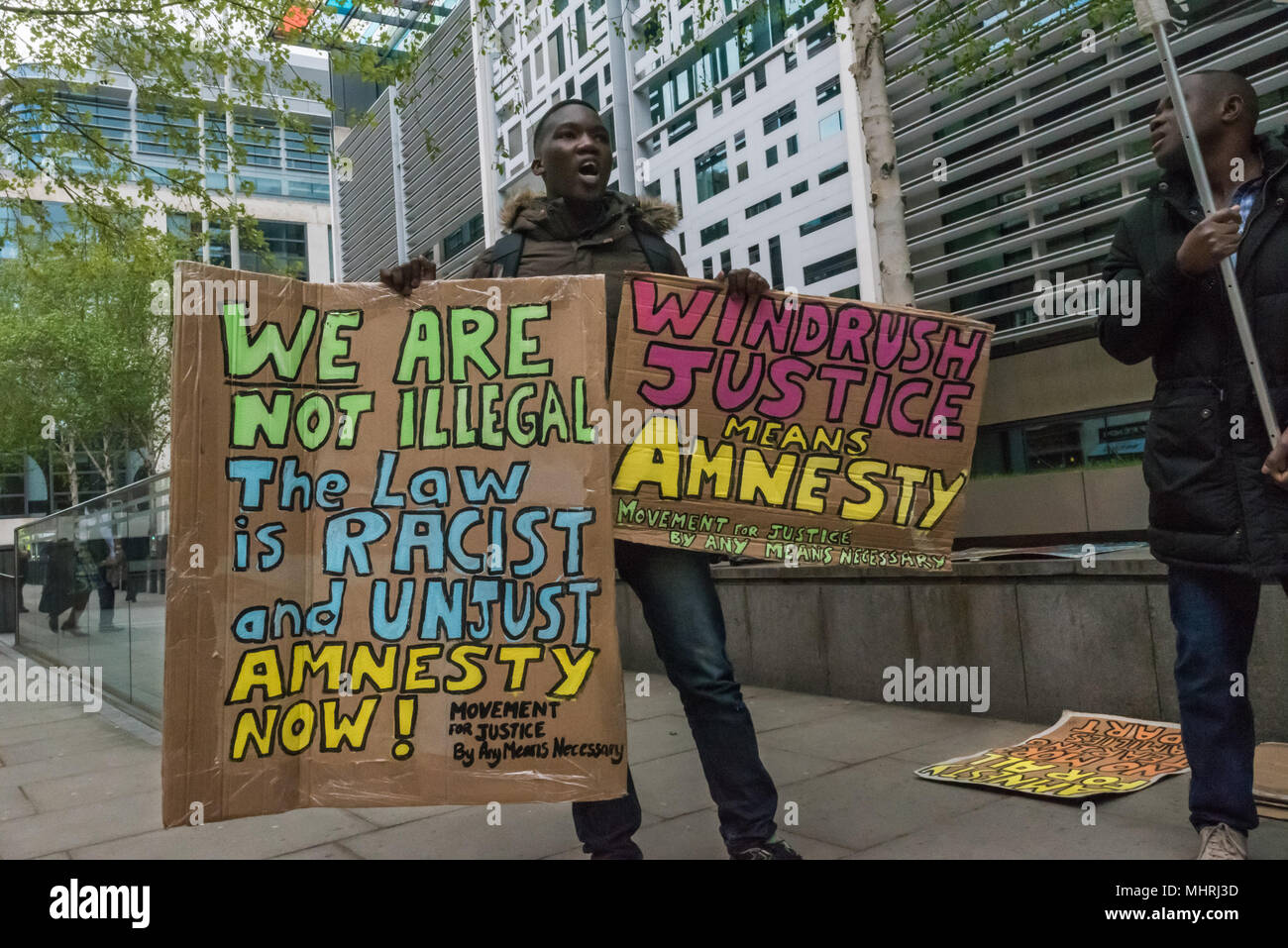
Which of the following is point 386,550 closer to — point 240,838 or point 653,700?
point 240,838

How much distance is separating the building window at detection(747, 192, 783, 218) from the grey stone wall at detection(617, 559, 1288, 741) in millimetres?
15238

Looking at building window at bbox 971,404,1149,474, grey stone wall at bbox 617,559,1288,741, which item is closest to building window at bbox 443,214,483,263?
building window at bbox 971,404,1149,474

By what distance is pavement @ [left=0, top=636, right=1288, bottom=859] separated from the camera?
3334mm

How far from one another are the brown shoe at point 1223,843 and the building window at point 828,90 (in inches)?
720

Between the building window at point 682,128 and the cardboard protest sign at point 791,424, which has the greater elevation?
the building window at point 682,128

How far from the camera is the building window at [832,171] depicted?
63.4 feet

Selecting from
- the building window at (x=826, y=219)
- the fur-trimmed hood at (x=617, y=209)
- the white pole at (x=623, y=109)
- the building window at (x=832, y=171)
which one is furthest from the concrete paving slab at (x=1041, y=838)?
the white pole at (x=623, y=109)

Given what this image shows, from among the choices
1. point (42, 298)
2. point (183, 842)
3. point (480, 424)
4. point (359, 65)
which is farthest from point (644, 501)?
point (42, 298)

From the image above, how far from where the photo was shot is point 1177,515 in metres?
2.83

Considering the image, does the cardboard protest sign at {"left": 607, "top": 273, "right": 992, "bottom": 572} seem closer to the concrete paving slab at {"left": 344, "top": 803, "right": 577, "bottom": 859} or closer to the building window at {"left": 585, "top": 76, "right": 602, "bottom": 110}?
the concrete paving slab at {"left": 344, "top": 803, "right": 577, "bottom": 859}

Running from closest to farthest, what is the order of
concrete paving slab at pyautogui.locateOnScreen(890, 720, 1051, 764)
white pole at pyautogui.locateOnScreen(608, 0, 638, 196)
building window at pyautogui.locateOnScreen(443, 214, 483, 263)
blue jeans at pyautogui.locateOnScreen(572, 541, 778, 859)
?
1. blue jeans at pyautogui.locateOnScreen(572, 541, 778, 859)
2. concrete paving slab at pyautogui.locateOnScreen(890, 720, 1051, 764)
3. white pole at pyautogui.locateOnScreen(608, 0, 638, 196)
4. building window at pyautogui.locateOnScreen(443, 214, 483, 263)

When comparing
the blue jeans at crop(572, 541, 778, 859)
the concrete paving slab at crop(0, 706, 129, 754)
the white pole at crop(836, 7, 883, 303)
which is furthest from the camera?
the white pole at crop(836, 7, 883, 303)

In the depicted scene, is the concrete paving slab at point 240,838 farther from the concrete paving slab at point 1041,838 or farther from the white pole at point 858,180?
the white pole at point 858,180

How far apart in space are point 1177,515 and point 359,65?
9834 mm
